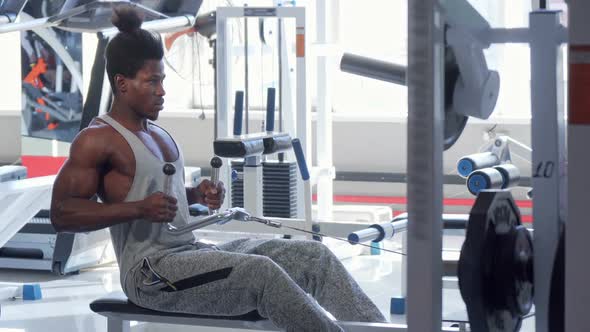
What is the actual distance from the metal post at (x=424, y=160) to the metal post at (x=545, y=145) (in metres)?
0.37

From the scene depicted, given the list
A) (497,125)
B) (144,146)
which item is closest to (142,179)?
(144,146)

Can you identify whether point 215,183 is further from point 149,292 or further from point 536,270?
point 536,270

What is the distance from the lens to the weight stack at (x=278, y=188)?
5.21 m

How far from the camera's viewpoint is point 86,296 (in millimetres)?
4922

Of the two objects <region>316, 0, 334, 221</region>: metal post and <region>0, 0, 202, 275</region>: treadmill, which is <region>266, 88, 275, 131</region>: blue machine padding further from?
<region>316, 0, 334, 221</region>: metal post

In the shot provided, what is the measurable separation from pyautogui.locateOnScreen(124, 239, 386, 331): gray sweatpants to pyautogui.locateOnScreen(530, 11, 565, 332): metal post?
73cm

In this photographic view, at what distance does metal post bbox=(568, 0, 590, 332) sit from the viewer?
5.12 ft

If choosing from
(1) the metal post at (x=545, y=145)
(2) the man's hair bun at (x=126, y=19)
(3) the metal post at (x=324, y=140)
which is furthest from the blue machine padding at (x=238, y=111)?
(1) the metal post at (x=545, y=145)

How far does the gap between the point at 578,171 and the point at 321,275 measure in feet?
4.74

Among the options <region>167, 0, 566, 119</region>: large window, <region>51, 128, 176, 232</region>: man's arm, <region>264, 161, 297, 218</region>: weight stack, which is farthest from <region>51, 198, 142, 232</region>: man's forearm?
<region>167, 0, 566, 119</region>: large window

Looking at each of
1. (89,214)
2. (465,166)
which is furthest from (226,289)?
(465,166)

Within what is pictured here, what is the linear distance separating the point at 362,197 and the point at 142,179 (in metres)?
5.12

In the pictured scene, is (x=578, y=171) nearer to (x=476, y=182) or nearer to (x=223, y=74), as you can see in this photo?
(x=476, y=182)

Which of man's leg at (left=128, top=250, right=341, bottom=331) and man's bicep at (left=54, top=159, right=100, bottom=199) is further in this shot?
man's bicep at (left=54, top=159, right=100, bottom=199)
